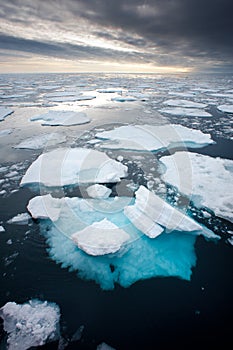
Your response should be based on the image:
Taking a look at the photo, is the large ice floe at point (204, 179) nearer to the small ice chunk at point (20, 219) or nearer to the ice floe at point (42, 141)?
the small ice chunk at point (20, 219)

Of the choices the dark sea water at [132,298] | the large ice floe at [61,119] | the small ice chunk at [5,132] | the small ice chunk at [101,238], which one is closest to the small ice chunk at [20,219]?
the dark sea water at [132,298]

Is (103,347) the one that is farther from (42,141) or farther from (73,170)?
(42,141)

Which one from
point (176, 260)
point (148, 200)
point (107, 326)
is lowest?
point (107, 326)

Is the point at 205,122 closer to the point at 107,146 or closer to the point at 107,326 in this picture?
the point at 107,146

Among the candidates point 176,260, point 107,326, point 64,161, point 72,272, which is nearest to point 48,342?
point 107,326

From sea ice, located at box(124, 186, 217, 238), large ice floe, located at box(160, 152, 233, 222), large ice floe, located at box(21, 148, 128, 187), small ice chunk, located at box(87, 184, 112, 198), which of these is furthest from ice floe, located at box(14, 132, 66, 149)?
sea ice, located at box(124, 186, 217, 238)

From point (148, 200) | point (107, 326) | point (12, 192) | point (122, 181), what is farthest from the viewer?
point (122, 181)

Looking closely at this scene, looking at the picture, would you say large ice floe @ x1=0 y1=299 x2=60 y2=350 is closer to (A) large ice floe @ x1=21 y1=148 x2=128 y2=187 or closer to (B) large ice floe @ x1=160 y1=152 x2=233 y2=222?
(A) large ice floe @ x1=21 y1=148 x2=128 y2=187
